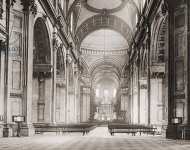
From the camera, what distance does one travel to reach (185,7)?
16672 mm

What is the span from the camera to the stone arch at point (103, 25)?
40938 millimetres

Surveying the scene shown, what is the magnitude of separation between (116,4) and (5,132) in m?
26.4

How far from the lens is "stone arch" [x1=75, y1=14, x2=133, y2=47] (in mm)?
40938

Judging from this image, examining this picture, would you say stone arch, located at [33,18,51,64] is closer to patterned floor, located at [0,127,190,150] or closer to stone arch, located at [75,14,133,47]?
patterned floor, located at [0,127,190,150]

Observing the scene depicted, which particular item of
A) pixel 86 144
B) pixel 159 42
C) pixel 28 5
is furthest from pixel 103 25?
pixel 86 144

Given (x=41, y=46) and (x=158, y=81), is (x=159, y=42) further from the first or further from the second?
(x=41, y=46)

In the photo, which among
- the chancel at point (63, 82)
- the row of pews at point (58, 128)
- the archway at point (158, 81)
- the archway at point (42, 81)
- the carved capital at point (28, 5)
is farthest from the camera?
the archway at point (42, 81)

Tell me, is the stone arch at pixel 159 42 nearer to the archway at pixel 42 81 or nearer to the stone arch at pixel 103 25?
the archway at pixel 42 81

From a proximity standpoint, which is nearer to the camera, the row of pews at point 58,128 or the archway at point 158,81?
the row of pews at point 58,128

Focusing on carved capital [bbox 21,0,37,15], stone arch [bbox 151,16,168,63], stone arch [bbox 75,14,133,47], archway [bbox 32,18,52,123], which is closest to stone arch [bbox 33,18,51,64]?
archway [bbox 32,18,52,123]

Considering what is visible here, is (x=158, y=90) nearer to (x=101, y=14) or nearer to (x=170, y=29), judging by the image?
(x=170, y=29)

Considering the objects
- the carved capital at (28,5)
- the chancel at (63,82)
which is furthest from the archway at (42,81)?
the carved capital at (28,5)

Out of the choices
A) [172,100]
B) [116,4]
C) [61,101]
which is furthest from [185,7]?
[116,4]

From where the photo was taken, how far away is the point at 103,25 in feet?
141
